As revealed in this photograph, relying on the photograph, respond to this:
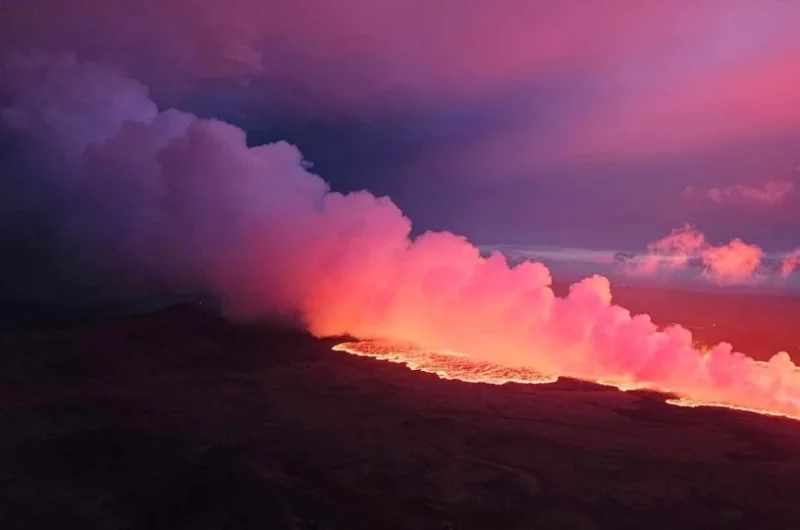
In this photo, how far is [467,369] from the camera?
7700 cm

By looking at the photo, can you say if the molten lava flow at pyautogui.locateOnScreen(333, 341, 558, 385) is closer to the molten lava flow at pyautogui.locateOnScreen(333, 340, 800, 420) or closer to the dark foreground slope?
the molten lava flow at pyautogui.locateOnScreen(333, 340, 800, 420)

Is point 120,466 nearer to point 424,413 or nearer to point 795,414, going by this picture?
point 424,413

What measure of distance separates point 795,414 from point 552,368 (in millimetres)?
26330

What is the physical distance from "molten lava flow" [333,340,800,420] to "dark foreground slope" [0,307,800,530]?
11.2 feet

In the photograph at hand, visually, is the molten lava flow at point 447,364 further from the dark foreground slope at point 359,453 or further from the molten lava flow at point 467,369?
the dark foreground slope at point 359,453

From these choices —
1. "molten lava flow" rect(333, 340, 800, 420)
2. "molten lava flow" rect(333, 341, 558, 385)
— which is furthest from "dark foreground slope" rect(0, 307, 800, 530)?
"molten lava flow" rect(333, 341, 558, 385)

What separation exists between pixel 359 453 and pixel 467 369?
33.4 meters

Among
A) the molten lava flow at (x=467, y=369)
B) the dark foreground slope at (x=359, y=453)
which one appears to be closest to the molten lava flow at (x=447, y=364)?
the molten lava flow at (x=467, y=369)

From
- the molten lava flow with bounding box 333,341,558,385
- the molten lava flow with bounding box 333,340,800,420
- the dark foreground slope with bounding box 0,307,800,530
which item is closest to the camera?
the dark foreground slope with bounding box 0,307,800,530

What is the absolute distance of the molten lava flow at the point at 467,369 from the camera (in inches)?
2530

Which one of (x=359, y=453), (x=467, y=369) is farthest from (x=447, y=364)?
(x=359, y=453)

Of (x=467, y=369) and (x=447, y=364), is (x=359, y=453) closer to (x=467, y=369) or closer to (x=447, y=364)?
(x=467, y=369)

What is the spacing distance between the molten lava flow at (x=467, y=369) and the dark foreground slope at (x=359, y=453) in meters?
3.42

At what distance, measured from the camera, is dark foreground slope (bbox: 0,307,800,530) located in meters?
36.1
